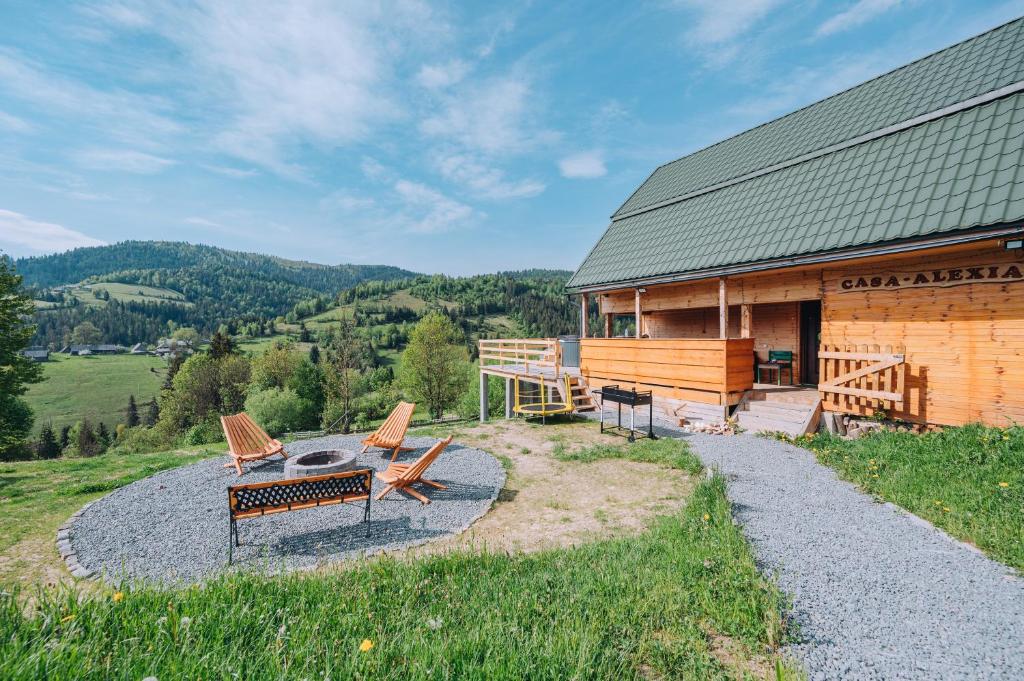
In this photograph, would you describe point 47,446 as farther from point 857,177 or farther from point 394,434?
point 857,177

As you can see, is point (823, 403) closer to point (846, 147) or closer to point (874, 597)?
point (846, 147)

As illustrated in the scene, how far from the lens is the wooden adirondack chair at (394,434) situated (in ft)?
34.5

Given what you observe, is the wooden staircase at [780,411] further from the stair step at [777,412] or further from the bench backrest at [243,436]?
the bench backrest at [243,436]

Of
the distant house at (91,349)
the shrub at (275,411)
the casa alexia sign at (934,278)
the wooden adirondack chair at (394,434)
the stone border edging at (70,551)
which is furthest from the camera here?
the distant house at (91,349)

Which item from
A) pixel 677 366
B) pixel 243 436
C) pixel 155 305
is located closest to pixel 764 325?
pixel 677 366

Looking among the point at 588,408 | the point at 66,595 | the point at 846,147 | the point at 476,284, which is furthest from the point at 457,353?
the point at 476,284

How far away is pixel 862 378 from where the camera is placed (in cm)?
957

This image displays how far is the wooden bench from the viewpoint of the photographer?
579 cm

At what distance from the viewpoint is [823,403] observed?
10.1 m

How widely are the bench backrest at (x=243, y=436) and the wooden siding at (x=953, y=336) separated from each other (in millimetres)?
13454

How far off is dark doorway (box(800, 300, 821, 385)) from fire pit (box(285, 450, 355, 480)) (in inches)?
526

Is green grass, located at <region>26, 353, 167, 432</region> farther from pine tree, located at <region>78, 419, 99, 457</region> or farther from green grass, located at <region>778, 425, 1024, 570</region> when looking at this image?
green grass, located at <region>778, 425, 1024, 570</region>

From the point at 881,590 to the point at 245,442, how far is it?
11.3 metres

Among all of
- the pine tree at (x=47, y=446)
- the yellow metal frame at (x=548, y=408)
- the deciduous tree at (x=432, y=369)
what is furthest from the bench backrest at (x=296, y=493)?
the pine tree at (x=47, y=446)
